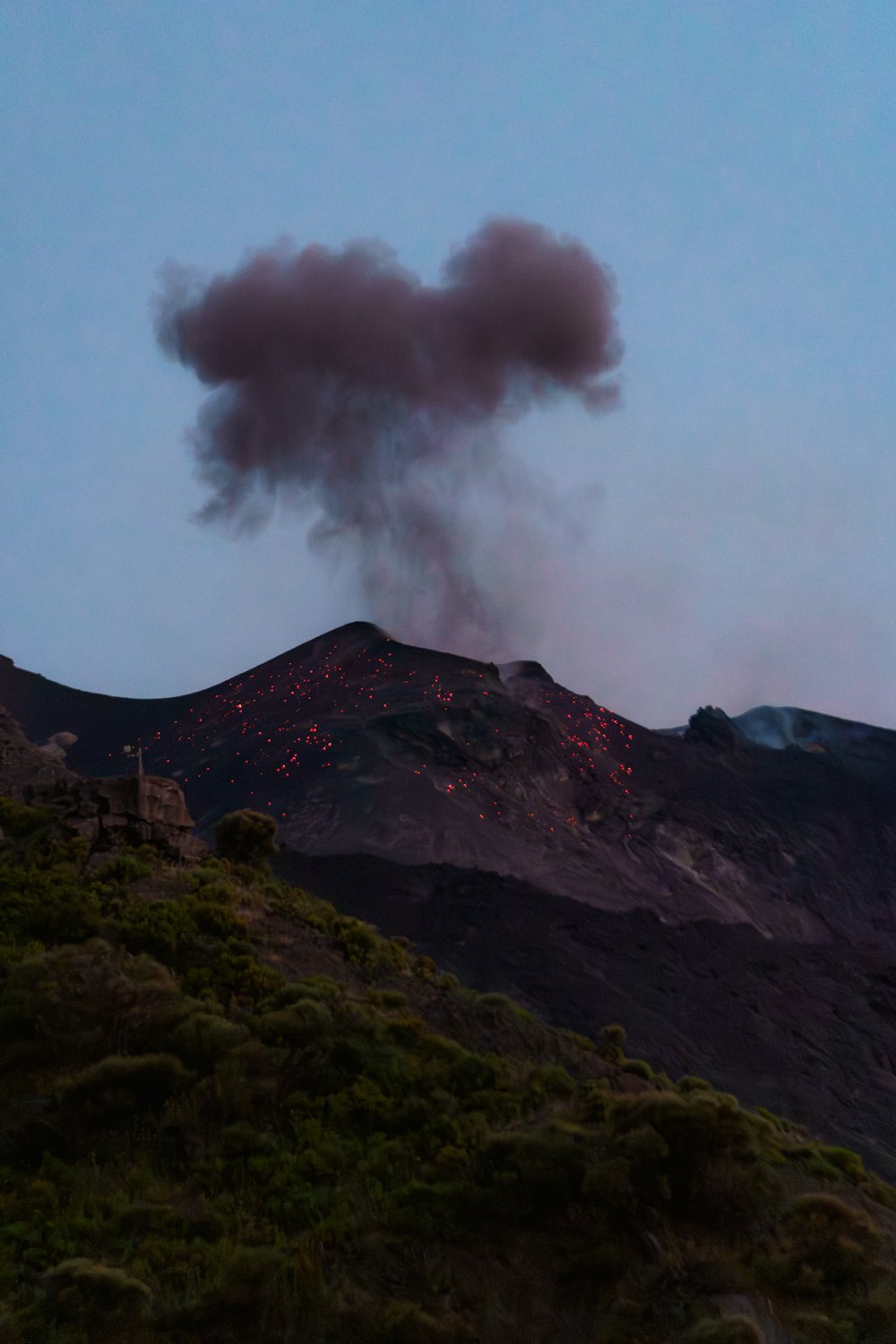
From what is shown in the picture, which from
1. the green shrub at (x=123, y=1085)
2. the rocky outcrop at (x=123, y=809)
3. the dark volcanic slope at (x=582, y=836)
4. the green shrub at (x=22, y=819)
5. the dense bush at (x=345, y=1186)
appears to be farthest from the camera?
the dark volcanic slope at (x=582, y=836)

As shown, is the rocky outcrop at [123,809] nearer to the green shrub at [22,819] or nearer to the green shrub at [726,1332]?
the green shrub at [22,819]

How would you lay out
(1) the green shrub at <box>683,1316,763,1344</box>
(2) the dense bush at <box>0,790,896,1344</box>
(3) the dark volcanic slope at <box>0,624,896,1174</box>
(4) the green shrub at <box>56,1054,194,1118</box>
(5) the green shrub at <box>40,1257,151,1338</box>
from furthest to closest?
(3) the dark volcanic slope at <box>0,624,896,1174</box> < (4) the green shrub at <box>56,1054,194,1118</box> < (2) the dense bush at <box>0,790,896,1344</box> < (5) the green shrub at <box>40,1257,151,1338</box> < (1) the green shrub at <box>683,1316,763,1344</box>

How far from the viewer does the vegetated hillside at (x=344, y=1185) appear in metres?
9.48

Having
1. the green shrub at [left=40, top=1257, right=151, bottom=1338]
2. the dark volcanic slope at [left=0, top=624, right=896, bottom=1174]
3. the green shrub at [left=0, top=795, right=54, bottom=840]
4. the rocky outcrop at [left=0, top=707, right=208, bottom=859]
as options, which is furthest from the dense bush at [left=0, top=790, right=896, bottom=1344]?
the dark volcanic slope at [left=0, top=624, right=896, bottom=1174]

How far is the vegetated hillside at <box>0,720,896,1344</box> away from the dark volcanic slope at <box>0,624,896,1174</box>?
3103cm

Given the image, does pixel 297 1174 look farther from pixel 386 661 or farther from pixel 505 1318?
pixel 386 661

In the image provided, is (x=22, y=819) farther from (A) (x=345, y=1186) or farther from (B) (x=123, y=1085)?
(A) (x=345, y=1186)

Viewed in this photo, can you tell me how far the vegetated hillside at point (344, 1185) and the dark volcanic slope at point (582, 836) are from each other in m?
31.0

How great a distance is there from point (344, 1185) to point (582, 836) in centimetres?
5465

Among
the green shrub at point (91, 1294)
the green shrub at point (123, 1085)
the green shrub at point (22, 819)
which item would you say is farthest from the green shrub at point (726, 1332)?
the green shrub at point (22, 819)

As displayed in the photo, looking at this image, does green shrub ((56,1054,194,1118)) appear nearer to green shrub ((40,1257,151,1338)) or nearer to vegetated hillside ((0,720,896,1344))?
vegetated hillside ((0,720,896,1344))

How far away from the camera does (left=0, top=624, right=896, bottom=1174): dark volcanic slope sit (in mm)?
46562

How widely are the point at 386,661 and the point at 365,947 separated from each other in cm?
6146

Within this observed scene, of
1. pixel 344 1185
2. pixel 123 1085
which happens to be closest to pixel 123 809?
pixel 123 1085
